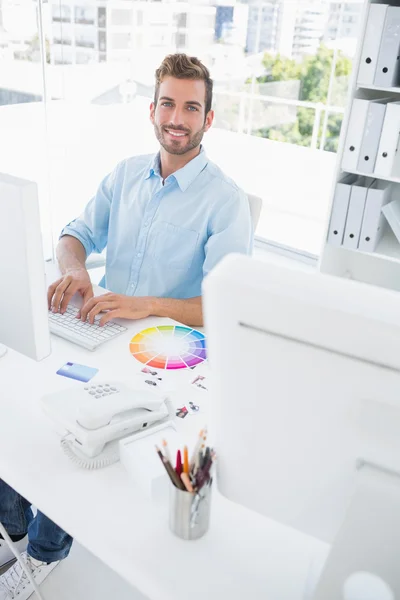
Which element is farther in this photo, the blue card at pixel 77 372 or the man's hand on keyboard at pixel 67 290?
the man's hand on keyboard at pixel 67 290

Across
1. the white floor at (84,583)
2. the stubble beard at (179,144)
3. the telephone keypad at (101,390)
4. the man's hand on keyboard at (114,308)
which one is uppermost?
the stubble beard at (179,144)

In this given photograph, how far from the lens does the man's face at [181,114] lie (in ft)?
5.68

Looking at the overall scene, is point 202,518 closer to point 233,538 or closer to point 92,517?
point 233,538

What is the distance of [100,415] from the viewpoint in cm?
95

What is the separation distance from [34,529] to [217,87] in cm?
440

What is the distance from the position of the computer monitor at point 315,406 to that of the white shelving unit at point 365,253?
2.02 meters

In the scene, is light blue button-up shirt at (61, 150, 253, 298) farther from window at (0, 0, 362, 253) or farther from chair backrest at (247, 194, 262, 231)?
window at (0, 0, 362, 253)

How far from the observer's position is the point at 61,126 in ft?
14.1

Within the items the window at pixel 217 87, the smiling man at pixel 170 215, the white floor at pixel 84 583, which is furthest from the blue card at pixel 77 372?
the window at pixel 217 87

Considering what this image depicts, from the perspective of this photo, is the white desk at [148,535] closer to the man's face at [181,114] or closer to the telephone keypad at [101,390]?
the telephone keypad at [101,390]

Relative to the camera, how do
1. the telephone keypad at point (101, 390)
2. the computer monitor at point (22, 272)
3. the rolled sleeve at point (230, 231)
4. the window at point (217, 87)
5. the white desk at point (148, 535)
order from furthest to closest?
the window at point (217, 87) < the rolled sleeve at point (230, 231) < the telephone keypad at point (101, 390) < the computer monitor at point (22, 272) < the white desk at point (148, 535)

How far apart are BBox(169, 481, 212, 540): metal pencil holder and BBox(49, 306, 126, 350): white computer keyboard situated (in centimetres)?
59

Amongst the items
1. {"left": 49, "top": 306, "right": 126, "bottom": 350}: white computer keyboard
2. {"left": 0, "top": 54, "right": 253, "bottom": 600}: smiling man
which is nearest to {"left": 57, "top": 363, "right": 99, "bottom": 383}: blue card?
{"left": 49, "top": 306, "right": 126, "bottom": 350}: white computer keyboard

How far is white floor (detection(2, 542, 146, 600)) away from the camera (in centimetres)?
139
